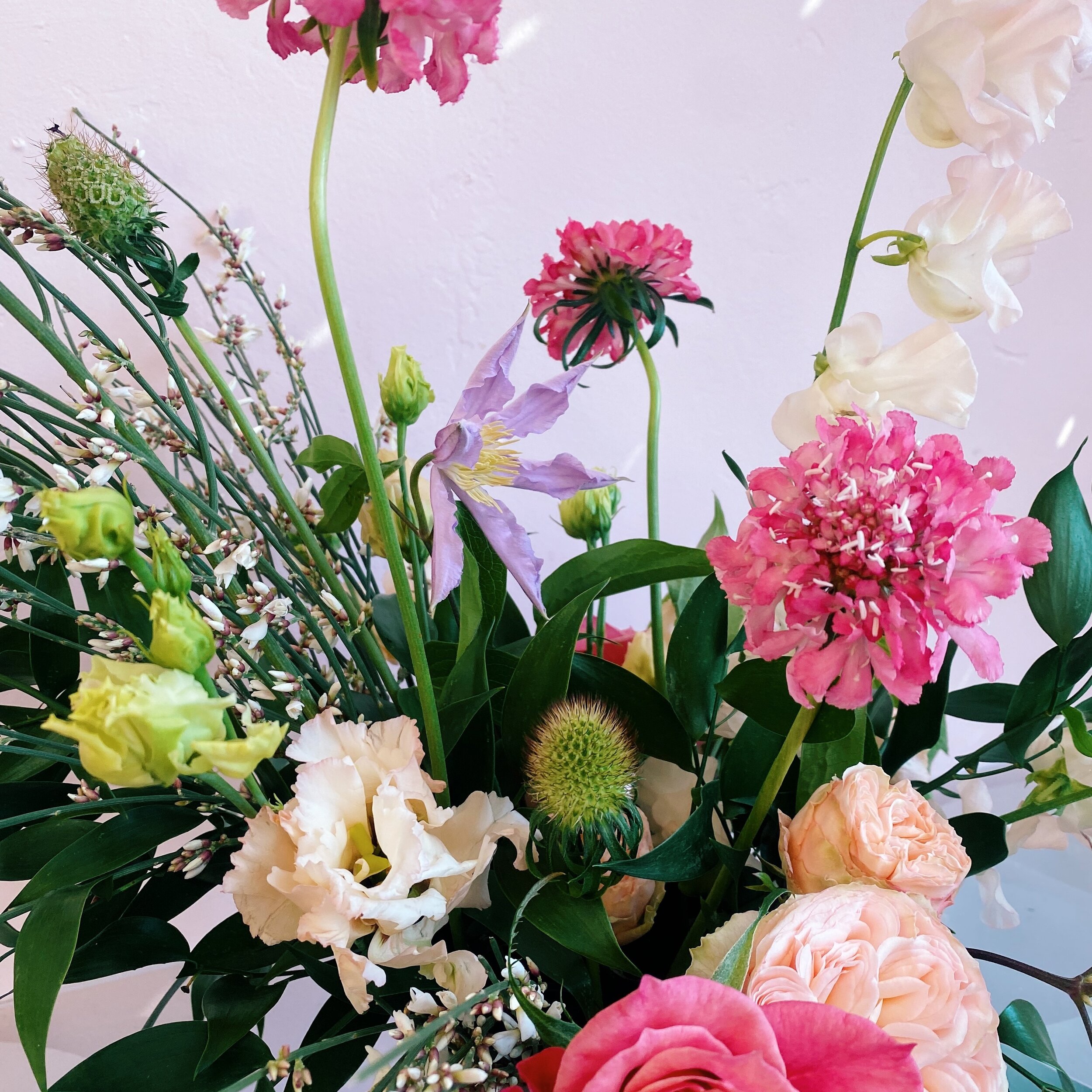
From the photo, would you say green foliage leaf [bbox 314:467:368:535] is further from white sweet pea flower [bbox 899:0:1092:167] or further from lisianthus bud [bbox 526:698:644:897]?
white sweet pea flower [bbox 899:0:1092:167]

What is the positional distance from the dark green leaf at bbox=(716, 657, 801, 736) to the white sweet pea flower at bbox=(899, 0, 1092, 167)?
11.0 inches

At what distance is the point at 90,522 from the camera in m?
0.28

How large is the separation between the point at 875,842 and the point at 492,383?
26 centimetres

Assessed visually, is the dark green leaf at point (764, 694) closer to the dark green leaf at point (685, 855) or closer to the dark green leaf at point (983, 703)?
the dark green leaf at point (685, 855)

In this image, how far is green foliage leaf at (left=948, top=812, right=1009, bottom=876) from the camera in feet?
1.46

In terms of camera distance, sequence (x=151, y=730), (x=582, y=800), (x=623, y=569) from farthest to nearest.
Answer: (x=623, y=569), (x=582, y=800), (x=151, y=730)

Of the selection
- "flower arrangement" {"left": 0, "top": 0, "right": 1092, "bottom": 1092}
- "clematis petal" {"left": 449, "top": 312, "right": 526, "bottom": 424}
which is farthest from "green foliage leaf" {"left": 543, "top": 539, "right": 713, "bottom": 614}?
"clematis petal" {"left": 449, "top": 312, "right": 526, "bottom": 424}

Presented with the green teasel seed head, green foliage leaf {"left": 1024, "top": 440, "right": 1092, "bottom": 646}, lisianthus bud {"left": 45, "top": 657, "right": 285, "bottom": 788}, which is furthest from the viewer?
green foliage leaf {"left": 1024, "top": 440, "right": 1092, "bottom": 646}

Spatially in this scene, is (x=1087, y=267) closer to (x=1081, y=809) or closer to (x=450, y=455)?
(x=1081, y=809)

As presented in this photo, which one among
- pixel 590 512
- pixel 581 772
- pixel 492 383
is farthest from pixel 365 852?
pixel 590 512

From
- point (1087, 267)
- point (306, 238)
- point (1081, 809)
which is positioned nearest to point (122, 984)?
point (306, 238)

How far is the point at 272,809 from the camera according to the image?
1.18 feet

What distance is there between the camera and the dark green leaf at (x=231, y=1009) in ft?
1.25

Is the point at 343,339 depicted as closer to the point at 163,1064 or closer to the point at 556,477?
the point at 556,477
